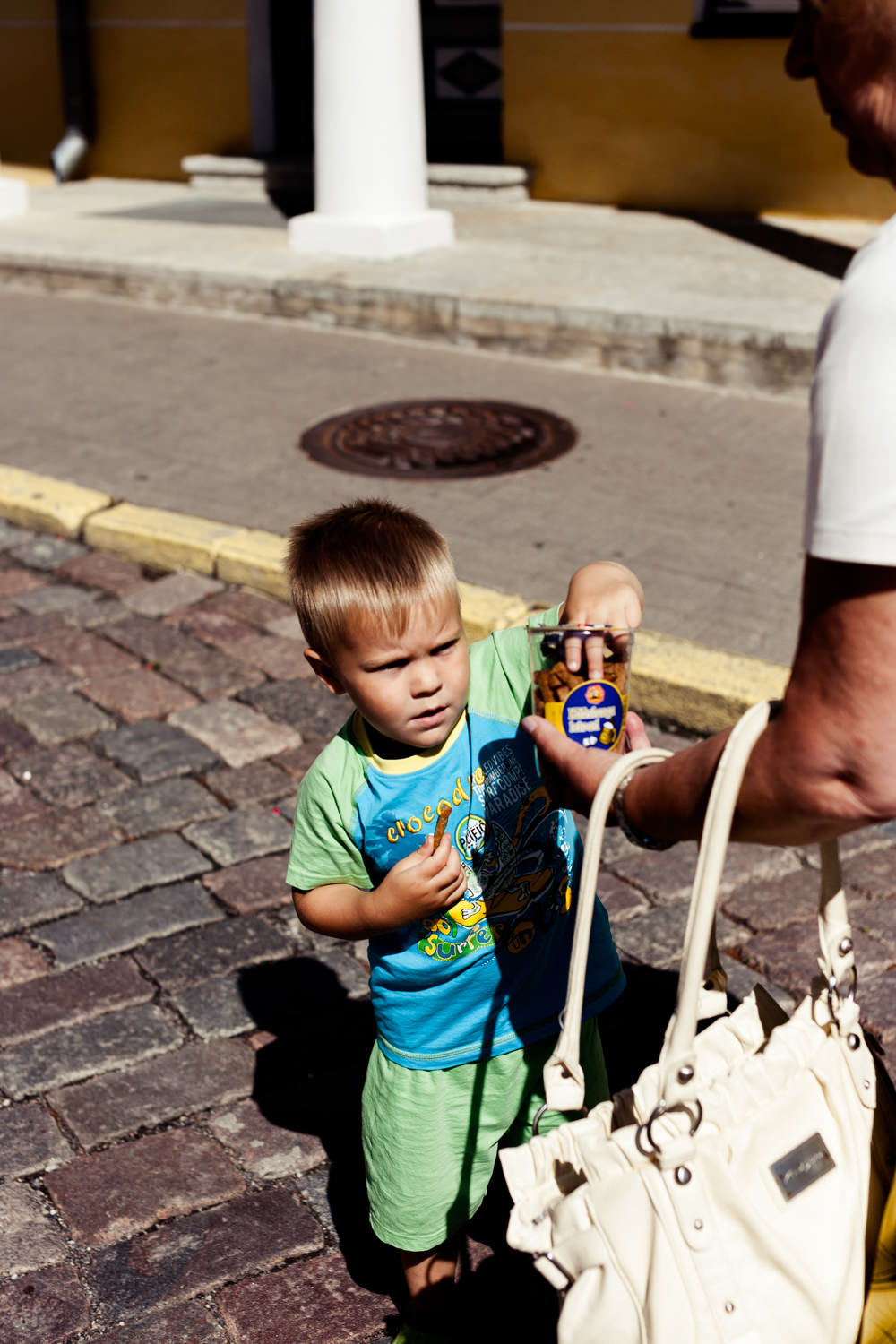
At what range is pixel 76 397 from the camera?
24.5ft

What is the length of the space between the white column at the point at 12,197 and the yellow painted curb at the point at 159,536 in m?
7.28

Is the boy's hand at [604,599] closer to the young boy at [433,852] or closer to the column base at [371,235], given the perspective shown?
the young boy at [433,852]

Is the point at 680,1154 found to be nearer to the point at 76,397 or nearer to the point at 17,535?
the point at 17,535

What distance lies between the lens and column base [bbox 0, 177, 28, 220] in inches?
463

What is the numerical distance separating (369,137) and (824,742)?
8.80 metres

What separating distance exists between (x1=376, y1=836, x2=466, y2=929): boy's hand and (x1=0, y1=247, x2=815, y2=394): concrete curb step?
221 inches

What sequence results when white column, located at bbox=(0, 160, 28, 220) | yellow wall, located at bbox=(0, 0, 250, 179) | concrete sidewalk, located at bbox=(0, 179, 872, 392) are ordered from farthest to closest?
yellow wall, located at bbox=(0, 0, 250, 179) → white column, located at bbox=(0, 160, 28, 220) → concrete sidewalk, located at bbox=(0, 179, 872, 392)

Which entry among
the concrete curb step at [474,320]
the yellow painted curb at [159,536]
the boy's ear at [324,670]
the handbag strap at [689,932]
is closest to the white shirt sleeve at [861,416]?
the handbag strap at [689,932]

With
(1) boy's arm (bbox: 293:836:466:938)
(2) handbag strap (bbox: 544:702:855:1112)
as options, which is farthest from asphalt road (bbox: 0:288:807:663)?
(2) handbag strap (bbox: 544:702:855:1112)

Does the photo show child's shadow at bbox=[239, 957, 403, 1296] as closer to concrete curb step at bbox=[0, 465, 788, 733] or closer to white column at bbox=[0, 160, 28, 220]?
concrete curb step at bbox=[0, 465, 788, 733]

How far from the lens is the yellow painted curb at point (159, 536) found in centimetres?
535

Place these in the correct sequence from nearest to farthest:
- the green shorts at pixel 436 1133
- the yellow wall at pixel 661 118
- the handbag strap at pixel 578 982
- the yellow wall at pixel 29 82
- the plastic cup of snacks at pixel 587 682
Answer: the handbag strap at pixel 578 982 < the plastic cup of snacks at pixel 587 682 < the green shorts at pixel 436 1133 < the yellow wall at pixel 661 118 < the yellow wall at pixel 29 82

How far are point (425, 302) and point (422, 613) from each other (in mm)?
6615

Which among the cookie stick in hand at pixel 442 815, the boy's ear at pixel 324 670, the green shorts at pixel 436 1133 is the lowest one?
the green shorts at pixel 436 1133
